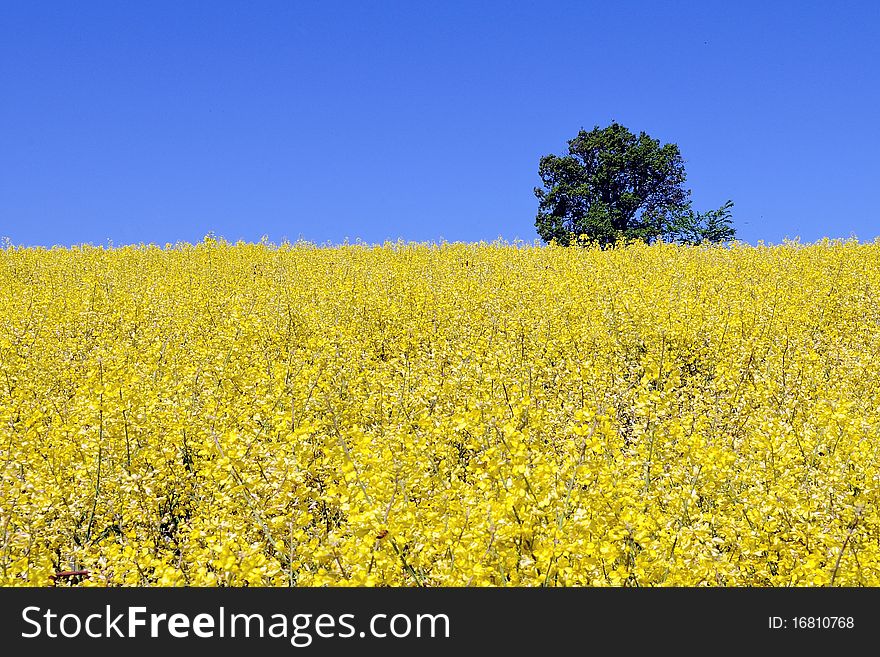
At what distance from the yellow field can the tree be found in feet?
73.0

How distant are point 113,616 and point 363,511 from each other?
109 cm

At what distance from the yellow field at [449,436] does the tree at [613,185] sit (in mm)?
22250

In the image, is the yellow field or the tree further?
the tree

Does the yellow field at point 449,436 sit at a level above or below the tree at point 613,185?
below

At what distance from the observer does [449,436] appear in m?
4.23

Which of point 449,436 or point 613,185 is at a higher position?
point 613,185

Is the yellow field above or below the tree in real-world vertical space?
below

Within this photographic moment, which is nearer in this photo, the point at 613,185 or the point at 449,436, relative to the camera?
the point at 449,436

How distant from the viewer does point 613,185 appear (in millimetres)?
32969

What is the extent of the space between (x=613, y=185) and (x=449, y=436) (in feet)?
102

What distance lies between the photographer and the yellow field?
Result: 111 inches

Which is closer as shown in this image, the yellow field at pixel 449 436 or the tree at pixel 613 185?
the yellow field at pixel 449 436

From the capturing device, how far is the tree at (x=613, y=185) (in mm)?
32062

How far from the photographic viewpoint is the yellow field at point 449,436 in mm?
2822
